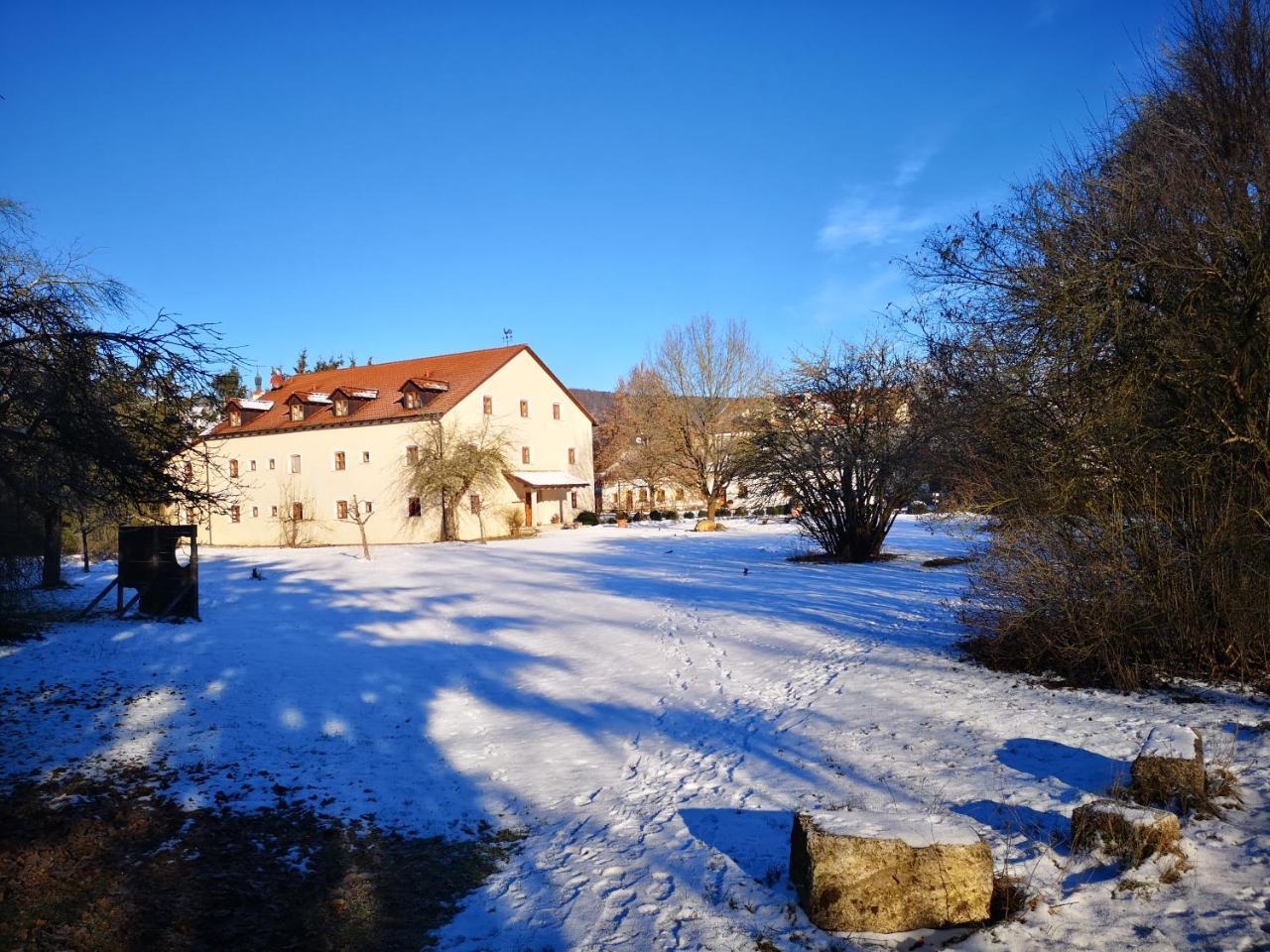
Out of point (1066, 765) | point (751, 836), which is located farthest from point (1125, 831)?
point (751, 836)

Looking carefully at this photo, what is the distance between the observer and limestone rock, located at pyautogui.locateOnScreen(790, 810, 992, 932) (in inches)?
178

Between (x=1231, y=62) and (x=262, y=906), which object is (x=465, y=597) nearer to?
(x=262, y=906)

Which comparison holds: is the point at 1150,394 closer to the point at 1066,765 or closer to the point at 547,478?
the point at 1066,765

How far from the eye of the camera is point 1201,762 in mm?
5668

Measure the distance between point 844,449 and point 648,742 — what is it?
640 inches

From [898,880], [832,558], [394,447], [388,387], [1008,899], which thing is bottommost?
[1008,899]

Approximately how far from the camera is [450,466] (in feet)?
134

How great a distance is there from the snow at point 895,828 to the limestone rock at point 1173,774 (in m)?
1.80

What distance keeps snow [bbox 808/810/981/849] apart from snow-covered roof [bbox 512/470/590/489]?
4100cm

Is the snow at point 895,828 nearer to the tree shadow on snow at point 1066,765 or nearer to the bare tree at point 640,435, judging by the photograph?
the tree shadow on snow at point 1066,765

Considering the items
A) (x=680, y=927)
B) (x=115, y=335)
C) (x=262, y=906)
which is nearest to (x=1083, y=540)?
(x=680, y=927)

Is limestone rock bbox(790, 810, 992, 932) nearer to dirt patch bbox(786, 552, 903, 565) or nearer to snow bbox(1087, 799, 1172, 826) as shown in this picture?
snow bbox(1087, 799, 1172, 826)

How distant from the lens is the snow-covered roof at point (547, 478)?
45.6 meters

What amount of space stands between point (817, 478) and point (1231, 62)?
16.2m
